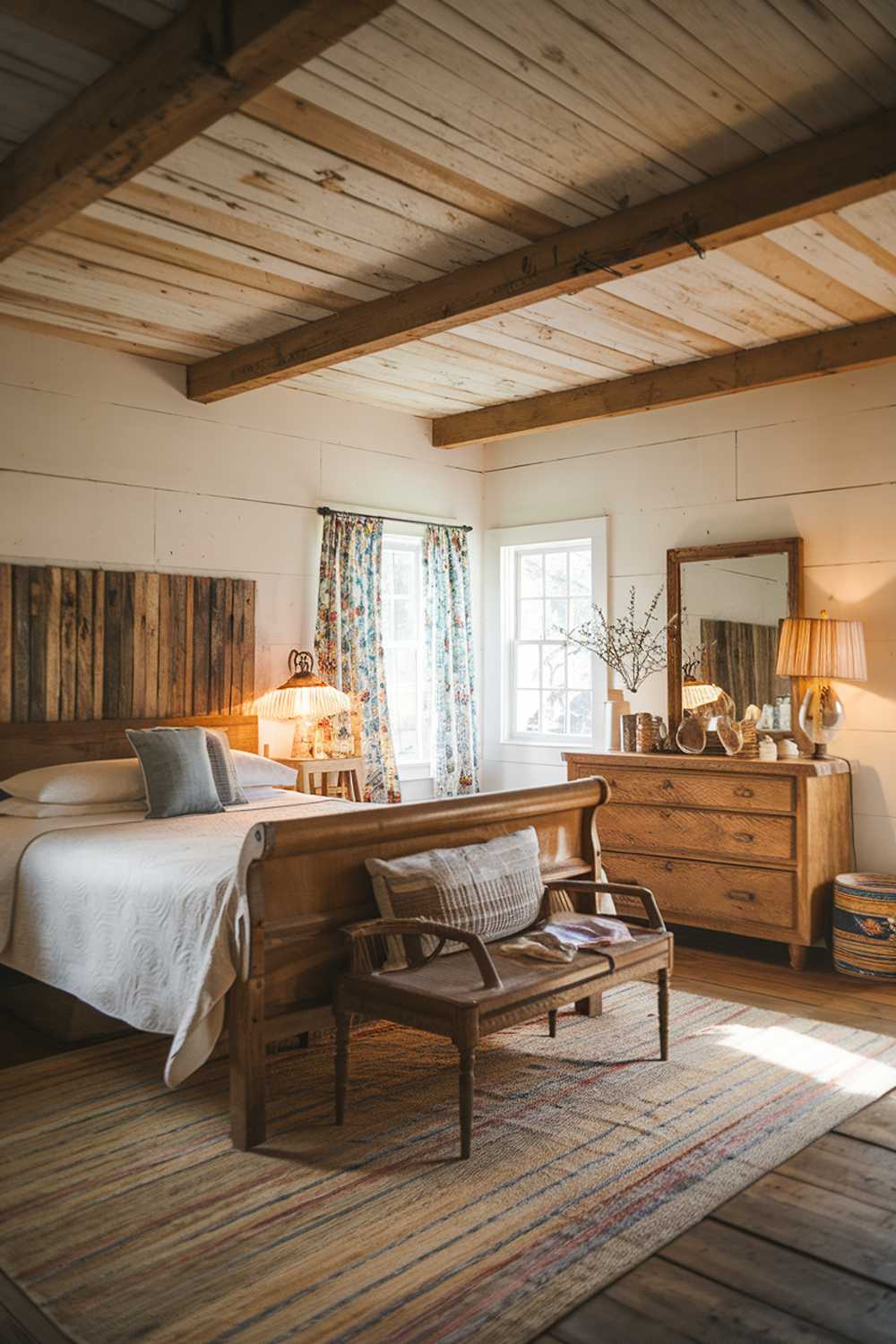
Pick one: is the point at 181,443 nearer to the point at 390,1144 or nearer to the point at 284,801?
the point at 284,801

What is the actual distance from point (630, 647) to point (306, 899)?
341 cm

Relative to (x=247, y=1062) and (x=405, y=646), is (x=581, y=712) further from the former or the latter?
(x=247, y=1062)

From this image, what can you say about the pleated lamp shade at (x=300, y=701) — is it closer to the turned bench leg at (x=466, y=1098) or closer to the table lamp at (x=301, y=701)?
the table lamp at (x=301, y=701)

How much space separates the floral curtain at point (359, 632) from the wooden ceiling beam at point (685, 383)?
899mm

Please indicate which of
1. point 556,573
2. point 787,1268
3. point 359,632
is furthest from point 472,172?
point 556,573

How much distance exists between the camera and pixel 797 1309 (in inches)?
88.2

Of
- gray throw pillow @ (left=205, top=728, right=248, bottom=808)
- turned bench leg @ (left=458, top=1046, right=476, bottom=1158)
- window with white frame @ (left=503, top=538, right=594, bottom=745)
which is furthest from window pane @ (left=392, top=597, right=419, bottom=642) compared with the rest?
turned bench leg @ (left=458, top=1046, right=476, bottom=1158)

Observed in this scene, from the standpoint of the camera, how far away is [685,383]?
5.50m

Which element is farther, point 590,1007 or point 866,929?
point 866,929

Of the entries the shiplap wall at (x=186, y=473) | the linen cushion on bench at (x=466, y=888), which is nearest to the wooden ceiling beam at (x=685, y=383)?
the shiplap wall at (x=186, y=473)

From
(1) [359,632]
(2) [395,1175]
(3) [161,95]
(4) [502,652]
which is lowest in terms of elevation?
(2) [395,1175]

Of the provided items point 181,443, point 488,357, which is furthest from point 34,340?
point 488,357

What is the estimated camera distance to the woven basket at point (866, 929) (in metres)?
4.66

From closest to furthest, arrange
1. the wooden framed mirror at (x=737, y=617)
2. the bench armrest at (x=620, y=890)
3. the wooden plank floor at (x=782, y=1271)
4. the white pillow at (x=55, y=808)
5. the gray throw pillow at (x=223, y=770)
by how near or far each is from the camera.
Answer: the wooden plank floor at (x=782, y=1271)
the bench armrest at (x=620, y=890)
the white pillow at (x=55, y=808)
the gray throw pillow at (x=223, y=770)
the wooden framed mirror at (x=737, y=617)
